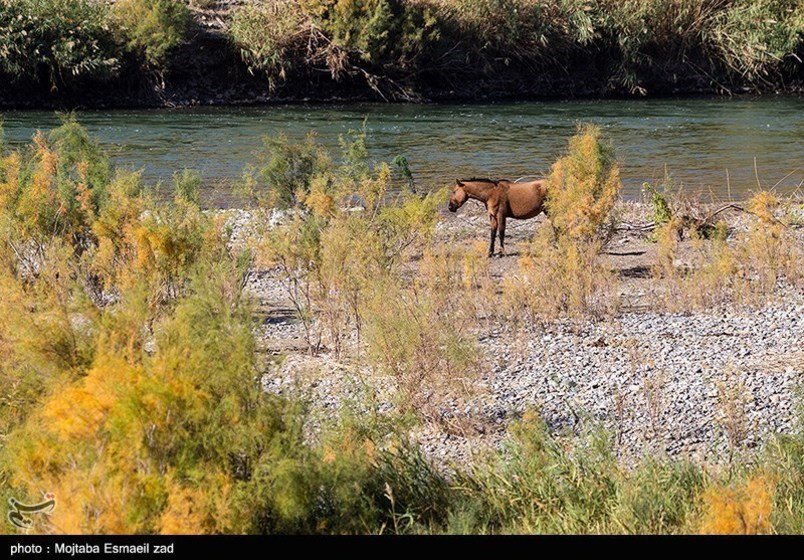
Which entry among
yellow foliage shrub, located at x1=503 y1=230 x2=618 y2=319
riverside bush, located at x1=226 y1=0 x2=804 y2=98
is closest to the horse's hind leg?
yellow foliage shrub, located at x1=503 y1=230 x2=618 y2=319

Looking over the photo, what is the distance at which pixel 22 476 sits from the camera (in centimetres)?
479

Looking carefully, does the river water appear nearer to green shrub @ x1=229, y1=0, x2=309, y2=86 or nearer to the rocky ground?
green shrub @ x1=229, y1=0, x2=309, y2=86

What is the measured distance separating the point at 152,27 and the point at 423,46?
24.8 feet

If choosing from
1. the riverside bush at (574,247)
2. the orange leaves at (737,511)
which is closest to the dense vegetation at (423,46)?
the riverside bush at (574,247)

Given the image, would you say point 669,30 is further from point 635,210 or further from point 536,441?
point 536,441

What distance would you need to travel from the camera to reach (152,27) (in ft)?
100

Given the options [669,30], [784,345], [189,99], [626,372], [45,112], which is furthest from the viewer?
[669,30]

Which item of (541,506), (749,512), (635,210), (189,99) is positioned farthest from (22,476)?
(189,99)

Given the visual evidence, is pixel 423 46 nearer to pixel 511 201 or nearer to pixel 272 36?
pixel 272 36

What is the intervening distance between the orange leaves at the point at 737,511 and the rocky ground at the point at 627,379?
140 centimetres

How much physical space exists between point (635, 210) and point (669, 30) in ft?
65.1

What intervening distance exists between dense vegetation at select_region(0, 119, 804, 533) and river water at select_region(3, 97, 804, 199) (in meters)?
8.77

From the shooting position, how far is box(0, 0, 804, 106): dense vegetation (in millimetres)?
29984
